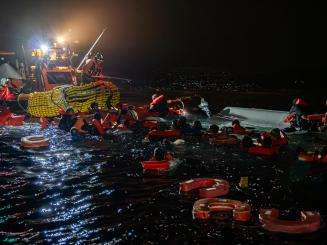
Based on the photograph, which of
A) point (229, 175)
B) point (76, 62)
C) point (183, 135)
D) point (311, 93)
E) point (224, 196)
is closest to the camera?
point (224, 196)

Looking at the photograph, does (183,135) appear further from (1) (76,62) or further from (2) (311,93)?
(2) (311,93)

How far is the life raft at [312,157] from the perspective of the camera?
13044mm

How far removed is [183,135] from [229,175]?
586 centimetres

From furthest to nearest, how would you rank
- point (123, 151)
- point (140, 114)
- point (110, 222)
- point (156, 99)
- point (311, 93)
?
point (311, 93) < point (140, 114) < point (156, 99) < point (123, 151) < point (110, 222)

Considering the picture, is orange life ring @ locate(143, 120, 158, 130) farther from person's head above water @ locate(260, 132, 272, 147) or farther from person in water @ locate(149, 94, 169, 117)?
person's head above water @ locate(260, 132, 272, 147)

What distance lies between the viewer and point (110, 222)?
904cm

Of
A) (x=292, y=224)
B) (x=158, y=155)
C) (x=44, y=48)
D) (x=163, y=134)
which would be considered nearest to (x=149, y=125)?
(x=163, y=134)

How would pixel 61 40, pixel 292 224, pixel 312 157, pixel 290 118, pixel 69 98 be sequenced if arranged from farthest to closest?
1. pixel 61 40
2. pixel 69 98
3. pixel 290 118
4. pixel 312 157
5. pixel 292 224

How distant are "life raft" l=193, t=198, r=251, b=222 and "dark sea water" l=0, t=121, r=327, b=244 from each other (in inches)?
8.2

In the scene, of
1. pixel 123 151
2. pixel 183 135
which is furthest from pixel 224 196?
pixel 183 135

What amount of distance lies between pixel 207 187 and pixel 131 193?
2056 millimetres

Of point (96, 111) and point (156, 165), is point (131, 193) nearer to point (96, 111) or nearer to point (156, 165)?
point (156, 165)

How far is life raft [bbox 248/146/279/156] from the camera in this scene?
588 inches

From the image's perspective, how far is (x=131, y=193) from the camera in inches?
431
